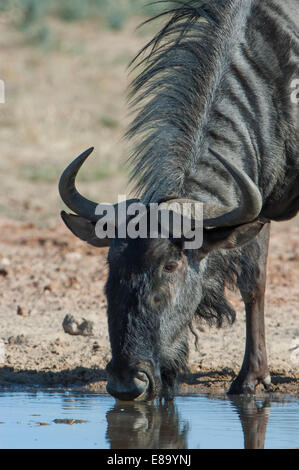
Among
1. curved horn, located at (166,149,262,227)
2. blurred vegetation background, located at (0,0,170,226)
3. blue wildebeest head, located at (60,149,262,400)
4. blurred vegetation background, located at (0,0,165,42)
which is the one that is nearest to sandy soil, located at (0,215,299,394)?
blue wildebeest head, located at (60,149,262,400)

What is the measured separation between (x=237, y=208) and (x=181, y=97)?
973 mm

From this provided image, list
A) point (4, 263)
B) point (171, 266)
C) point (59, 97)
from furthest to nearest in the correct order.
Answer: point (59, 97)
point (4, 263)
point (171, 266)

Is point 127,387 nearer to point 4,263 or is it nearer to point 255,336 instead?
point 255,336

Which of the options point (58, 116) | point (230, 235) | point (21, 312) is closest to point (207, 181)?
point (230, 235)

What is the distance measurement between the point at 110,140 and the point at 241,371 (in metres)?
10.1

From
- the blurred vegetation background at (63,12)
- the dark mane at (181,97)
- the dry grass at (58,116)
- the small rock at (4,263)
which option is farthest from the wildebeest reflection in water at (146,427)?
the blurred vegetation background at (63,12)

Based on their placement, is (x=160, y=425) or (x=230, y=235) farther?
(x=160, y=425)

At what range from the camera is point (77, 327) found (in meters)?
Result: 6.79

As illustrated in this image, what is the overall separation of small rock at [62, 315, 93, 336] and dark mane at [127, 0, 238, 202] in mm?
1643

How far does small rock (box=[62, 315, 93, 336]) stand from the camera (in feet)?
22.2

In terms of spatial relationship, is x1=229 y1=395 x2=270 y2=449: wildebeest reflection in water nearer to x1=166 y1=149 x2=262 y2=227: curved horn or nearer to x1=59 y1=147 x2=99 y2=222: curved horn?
x1=166 y1=149 x2=262 y2=227: curved horn

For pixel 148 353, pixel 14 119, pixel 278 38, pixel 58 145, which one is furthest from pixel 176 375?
pixel 14 119

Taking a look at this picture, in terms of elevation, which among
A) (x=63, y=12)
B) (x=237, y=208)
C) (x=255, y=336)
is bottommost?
(x=255, y=336)

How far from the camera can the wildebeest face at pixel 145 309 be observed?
4555mm
